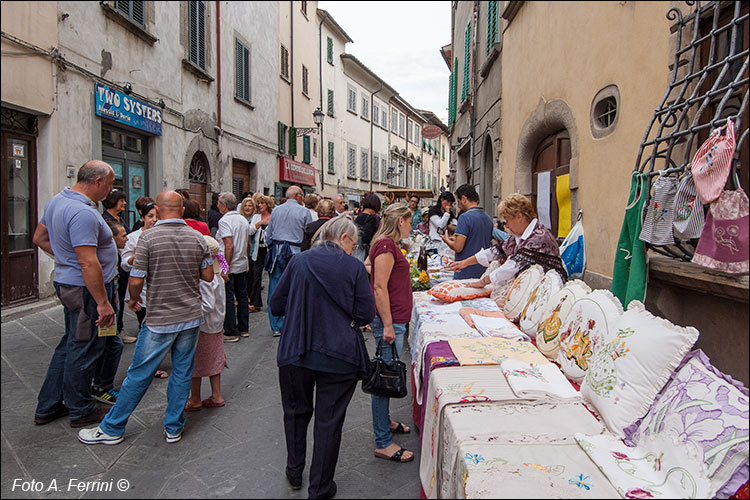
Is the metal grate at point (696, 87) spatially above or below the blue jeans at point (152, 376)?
above

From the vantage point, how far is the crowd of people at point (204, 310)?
2.52 metres

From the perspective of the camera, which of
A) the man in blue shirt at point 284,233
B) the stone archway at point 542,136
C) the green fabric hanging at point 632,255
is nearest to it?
the green fabric hanging at point 632,255

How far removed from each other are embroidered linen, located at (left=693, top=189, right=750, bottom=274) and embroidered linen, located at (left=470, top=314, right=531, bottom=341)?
4.57 ft

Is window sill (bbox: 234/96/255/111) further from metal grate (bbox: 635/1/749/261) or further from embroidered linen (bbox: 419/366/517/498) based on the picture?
embroidered linen (bbox: 419/366/517/498)

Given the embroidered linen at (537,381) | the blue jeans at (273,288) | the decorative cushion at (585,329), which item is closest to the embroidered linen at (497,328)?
the decorative cushion at (585,329)

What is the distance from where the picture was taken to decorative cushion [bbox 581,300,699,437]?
1.98 meters

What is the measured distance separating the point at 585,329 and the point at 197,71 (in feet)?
20.8

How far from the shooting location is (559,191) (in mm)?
5004

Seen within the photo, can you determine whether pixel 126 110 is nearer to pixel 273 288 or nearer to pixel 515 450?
pixel 273 288

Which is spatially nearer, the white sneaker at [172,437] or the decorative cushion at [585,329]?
the decorative cushion at [585,329]

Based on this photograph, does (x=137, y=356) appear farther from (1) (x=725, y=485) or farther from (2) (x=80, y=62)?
(2) (x=80, y=62)

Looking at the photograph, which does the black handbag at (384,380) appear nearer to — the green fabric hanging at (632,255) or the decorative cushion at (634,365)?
the decorative cushion at (634,365)

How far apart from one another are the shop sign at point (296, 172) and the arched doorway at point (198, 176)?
5.65 m

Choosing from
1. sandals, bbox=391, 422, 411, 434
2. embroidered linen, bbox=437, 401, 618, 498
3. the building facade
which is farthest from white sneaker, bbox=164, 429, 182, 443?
embroidered linen, bbox=437, 401, 618, 498
